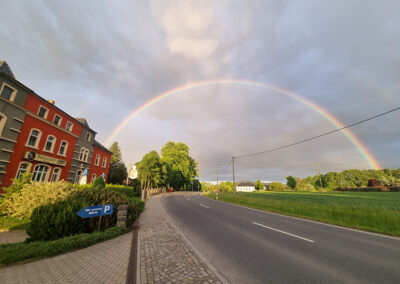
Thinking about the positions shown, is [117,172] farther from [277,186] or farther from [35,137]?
[277,186]

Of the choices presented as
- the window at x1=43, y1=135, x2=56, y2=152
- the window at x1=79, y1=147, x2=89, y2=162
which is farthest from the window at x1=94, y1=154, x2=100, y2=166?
the window at x1=43, y1=135, x2=56, y2=152

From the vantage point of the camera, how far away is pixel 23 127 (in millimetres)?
15336

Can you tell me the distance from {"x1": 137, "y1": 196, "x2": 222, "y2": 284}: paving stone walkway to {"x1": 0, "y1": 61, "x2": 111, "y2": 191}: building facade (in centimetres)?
1240

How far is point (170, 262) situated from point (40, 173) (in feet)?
72.3

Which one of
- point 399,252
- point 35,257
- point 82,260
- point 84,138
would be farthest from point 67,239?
point 84,138

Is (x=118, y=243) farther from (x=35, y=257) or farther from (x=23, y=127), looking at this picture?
(x=23, y=127)

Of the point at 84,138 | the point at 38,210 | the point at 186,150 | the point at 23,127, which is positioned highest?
the point at 186,150

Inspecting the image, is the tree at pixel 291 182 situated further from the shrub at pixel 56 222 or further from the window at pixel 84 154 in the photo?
the shrub at pixel 56 222

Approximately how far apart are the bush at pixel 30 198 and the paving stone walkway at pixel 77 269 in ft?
16.4

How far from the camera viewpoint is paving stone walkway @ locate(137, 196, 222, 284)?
3.71 m

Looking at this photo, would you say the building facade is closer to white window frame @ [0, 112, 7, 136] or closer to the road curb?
white window frame @ [0, 112, 7, 136]

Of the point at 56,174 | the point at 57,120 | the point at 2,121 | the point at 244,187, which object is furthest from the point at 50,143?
the point at 244,187

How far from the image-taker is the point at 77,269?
400cm

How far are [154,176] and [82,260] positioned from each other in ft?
91.6
